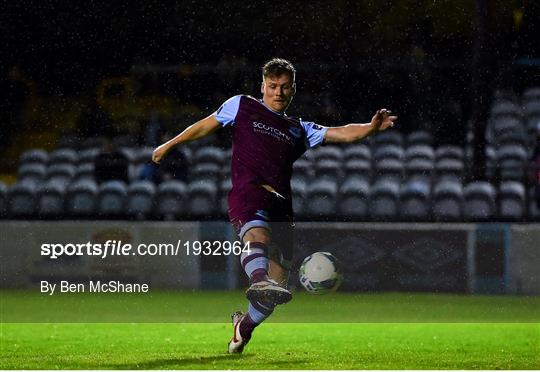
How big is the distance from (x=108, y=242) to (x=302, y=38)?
2866mm

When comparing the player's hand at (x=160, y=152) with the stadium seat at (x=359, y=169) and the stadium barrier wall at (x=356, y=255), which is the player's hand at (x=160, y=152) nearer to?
the stadium barrier wall at (x=356, y=255)

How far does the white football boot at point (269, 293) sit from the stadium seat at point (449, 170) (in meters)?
6.43

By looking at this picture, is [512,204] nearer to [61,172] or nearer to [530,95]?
[530,95]

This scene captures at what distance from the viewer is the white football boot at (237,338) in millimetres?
7266

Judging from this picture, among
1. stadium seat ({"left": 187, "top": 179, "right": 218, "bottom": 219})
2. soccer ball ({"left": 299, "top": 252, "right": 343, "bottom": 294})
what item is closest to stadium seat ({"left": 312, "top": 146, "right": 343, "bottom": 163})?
stadium seat ({"left": 187, "top": 179, "right": 218, "bottom": 219})

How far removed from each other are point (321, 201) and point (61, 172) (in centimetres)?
305

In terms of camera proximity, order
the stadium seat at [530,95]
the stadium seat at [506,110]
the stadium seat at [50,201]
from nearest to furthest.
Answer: the stadium seat at [50,201]
the stadium seat at [506,110]
the stadium seat at [530,95]

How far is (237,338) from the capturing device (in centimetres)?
736

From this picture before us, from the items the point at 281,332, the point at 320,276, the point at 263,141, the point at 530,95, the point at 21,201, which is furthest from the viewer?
the point at 530,95

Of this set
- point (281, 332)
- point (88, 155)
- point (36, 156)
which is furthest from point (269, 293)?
point (36, 156)

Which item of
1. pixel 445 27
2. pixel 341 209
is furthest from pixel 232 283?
pixel 445 27

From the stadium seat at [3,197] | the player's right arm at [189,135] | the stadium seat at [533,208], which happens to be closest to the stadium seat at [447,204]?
the stadium seat at [533,208]

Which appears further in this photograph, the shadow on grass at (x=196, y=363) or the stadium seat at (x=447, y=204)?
the stadium seat at (x=447, y=204)

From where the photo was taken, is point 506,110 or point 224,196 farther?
point 506,110
